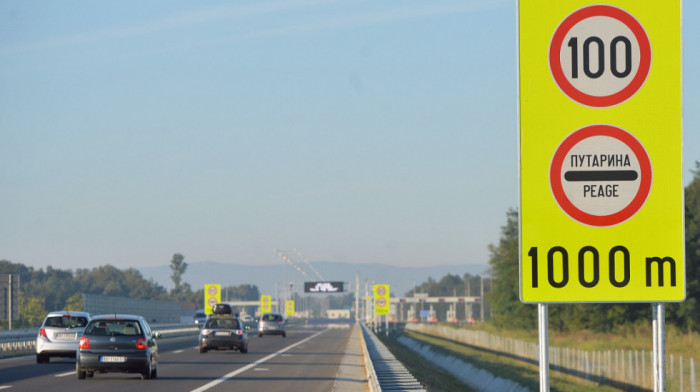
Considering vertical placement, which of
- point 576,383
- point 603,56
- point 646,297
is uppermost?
point 603,56

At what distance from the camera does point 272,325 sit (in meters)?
78.1

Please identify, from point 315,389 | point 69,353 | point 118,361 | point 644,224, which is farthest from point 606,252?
point 69,353

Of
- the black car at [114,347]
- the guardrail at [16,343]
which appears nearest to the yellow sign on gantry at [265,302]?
the guardrail at [16,343]

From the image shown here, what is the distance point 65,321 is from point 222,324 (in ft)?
39.4

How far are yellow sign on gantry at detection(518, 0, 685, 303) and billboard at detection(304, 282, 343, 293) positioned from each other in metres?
174

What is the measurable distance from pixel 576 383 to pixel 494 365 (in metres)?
9.82

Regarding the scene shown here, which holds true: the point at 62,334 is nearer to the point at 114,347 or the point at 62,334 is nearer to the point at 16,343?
the point at 114,347

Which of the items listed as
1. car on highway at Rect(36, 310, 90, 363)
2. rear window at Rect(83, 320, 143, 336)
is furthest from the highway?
rear window at Rect(83, 320, 143, 336)

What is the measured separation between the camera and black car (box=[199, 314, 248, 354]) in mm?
46219

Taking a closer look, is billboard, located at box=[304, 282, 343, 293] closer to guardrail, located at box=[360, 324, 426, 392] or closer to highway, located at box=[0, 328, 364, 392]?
highway, located at box=[0, 328, 364, 392]

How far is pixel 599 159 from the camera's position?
5.41 m

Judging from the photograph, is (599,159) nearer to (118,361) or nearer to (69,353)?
(118,361)

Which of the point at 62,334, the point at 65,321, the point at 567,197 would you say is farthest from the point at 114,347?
the point at 567,197

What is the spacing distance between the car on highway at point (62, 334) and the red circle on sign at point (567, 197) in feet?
104
